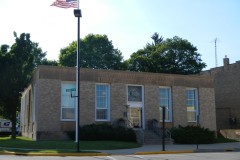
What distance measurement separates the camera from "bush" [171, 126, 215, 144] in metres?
33.5

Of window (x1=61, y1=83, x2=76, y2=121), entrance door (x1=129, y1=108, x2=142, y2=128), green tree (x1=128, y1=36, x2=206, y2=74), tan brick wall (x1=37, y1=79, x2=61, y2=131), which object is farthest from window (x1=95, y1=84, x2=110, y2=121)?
green tree (x1=128, y1=36, x2=206, y2=74)

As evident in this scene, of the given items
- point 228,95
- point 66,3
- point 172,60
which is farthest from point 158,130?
point 172,60

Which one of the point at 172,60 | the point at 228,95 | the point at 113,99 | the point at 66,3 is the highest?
the point at 172,60

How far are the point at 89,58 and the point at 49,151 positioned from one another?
4109cm

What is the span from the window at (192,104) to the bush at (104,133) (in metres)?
9.09

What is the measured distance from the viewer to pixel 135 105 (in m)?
37.0

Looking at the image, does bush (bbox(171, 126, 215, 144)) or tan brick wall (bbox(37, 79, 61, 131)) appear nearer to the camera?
tan brick wall (bbox(37, 79, 61, 131))

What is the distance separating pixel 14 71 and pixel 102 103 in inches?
352

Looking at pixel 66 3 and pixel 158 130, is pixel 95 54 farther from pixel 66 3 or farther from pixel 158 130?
pixel 66 3

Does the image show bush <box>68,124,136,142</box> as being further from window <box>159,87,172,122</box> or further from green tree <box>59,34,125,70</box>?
green tree <box>59,34,125,70</box>

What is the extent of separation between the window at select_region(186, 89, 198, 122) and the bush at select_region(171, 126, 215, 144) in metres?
5.23

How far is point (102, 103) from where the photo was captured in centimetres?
3578

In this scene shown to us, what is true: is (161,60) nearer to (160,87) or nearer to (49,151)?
(160,87)

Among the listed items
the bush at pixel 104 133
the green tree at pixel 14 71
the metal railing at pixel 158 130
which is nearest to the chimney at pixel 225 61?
the metal railing at pixel 158 130
